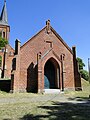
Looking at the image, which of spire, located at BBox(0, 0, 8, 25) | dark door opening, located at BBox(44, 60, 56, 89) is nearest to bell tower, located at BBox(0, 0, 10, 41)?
spire, located at BBox(0, 0, 8, 25)

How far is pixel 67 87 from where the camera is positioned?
1018 inches

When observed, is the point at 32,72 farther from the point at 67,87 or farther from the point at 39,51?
the point at 67,87

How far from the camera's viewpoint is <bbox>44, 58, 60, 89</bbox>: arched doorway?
2562cm

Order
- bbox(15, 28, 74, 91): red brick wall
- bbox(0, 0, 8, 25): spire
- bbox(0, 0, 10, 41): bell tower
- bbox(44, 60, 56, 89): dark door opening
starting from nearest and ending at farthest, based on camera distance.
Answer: bbox(15, 28, 74, 91): red brick wall
bbox(44, 60, 56, 89): dark door opening
bbox(0, 0, 10, 41): bell tower
bbox(0, 0, 8, 25): spire

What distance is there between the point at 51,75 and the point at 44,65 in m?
2.63

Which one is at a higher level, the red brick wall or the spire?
the spire

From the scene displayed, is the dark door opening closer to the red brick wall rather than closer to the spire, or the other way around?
the red brick wall

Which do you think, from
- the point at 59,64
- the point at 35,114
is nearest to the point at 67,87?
the point at 59,64

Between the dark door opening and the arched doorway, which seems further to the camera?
the dark door opening

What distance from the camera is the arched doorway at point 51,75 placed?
25.6m

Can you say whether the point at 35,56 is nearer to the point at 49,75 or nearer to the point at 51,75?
the point at 49,75

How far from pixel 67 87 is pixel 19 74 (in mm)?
7790

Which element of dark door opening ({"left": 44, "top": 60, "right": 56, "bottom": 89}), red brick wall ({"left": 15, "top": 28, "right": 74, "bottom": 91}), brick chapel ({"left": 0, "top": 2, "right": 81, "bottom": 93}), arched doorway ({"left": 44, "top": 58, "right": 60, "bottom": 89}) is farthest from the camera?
dark door opening ({"left": 44, "top": 60, "right": 56, "bottom": 89})

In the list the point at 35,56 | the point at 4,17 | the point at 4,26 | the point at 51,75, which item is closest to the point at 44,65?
the point at 35,56
